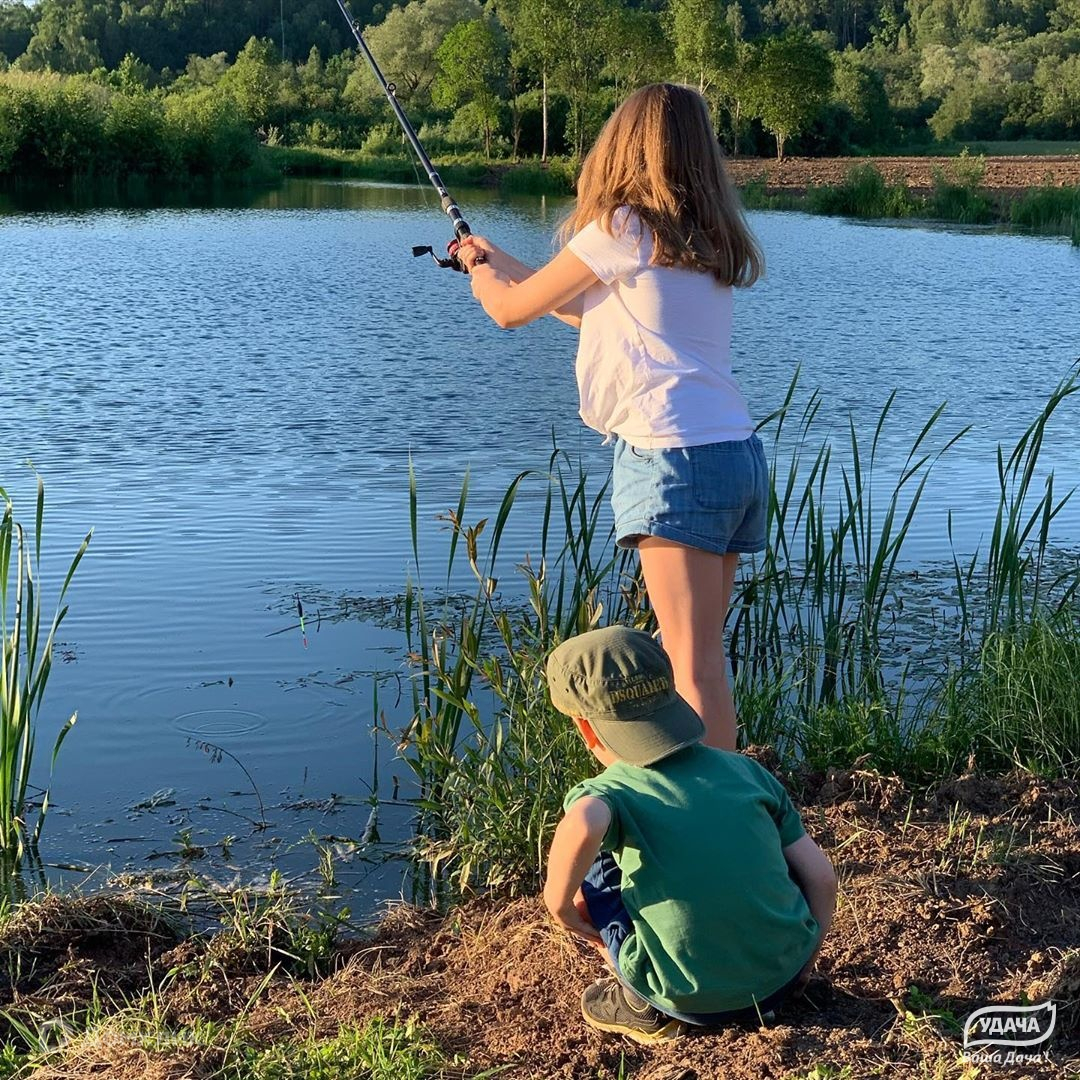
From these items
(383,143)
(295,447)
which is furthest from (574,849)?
(383,143)

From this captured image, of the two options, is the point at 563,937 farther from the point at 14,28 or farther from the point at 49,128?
the point at 14,28

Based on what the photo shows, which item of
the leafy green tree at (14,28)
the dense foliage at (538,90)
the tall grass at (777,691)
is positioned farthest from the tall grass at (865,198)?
the leafy green tree at (14,28)

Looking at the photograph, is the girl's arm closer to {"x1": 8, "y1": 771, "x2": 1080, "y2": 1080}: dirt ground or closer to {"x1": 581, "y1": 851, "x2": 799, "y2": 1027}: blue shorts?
{"x1": 581, "y1": 851, "x2": 799, "y2": 1027}: blue shorts

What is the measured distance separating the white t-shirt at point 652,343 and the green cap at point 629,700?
653 mm

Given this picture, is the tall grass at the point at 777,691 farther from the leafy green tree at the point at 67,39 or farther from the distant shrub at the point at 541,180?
the leafy green tree at the point at 67,39

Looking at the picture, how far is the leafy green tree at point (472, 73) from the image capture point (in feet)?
154

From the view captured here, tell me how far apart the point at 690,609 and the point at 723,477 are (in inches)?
9.9

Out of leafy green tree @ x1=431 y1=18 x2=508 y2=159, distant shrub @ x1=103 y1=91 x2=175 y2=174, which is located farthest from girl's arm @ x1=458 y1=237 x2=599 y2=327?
leafy green tree @ x1=431 y1=18 x2=508 y2=159

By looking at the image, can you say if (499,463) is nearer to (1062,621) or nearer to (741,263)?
(1062,621)

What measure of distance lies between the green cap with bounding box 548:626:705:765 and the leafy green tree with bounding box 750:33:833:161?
46.0 m

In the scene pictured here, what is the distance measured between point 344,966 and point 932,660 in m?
2.47

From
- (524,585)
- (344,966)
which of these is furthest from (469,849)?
(524,585)

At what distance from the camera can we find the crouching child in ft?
6.50

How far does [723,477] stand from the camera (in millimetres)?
2568
